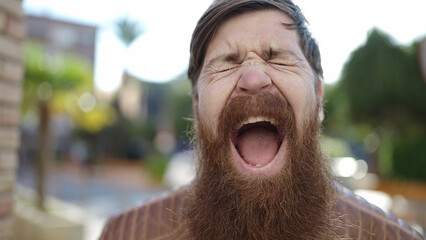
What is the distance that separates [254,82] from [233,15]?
339mm

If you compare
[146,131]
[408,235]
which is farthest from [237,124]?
[146,131]

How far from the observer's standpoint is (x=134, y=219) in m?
1.82

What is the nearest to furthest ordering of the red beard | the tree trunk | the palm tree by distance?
1. the red beard
2. the tree trunk
3. the palm tree

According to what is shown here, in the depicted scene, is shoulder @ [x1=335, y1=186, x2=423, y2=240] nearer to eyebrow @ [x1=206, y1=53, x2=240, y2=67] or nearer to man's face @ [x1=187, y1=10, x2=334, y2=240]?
man's face @ [x1=187, y1=10, x2=334, y2=240]

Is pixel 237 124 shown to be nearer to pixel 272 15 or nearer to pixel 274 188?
pixel 274 188

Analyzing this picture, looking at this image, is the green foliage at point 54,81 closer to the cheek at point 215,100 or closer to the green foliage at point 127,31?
the cheek at point 215,100

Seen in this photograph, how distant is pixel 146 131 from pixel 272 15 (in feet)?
90.9

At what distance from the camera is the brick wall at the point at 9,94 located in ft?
8.34

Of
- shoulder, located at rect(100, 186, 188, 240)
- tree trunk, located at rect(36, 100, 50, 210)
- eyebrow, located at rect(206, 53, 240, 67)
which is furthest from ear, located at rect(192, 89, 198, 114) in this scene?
tree trunk, located at rect(36, 100, 50, 210)

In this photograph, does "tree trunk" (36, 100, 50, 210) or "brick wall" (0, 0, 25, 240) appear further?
"tree trunk" (36, 100, 50, 210)

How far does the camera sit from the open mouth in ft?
5.01

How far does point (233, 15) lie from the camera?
5.30ft

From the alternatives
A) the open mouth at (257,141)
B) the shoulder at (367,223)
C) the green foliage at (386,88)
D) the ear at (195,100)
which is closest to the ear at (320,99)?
the open mouth at (257,141)

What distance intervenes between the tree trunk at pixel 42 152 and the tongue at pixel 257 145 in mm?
6993
